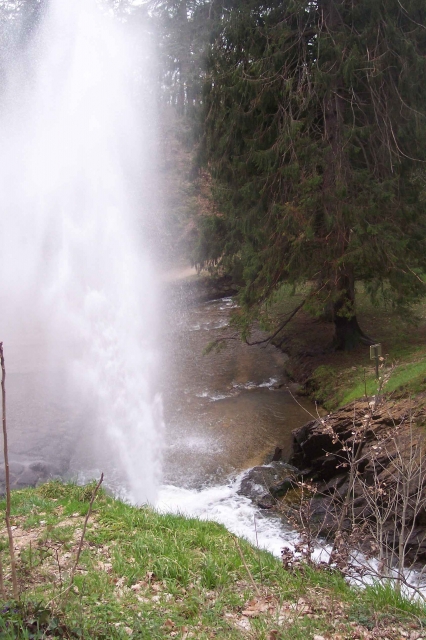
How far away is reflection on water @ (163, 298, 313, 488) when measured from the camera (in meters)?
8.88

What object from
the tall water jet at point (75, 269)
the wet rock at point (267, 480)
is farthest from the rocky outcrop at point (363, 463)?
the tall water jet at point (75, 269)

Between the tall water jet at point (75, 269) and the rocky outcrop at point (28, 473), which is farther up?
the tall water jet at point (75, 269)

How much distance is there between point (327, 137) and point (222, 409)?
5840mm

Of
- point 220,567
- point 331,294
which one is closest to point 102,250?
point 331,294

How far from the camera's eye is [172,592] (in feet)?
12.8

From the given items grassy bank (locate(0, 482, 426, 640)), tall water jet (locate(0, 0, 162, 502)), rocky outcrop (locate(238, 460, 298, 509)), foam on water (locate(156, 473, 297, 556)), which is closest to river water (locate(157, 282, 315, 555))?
foam on water (locate(156, 473, 297, 556))

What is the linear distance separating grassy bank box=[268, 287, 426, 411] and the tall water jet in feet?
11.4

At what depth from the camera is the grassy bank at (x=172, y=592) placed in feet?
10.3

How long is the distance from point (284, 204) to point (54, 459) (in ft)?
21.2

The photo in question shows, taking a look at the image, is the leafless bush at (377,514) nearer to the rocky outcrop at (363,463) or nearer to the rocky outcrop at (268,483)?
the rocky outcrop at (363,463)

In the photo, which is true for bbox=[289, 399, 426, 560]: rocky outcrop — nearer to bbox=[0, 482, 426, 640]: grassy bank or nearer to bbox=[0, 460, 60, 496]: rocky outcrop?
bbox=[0, 482, 426, 640]: grassy bank

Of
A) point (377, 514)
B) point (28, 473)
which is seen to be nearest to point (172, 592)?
point (377, 514)

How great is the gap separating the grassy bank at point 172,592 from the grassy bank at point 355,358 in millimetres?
4145

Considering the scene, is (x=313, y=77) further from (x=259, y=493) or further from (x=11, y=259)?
(x=11, y=259)
